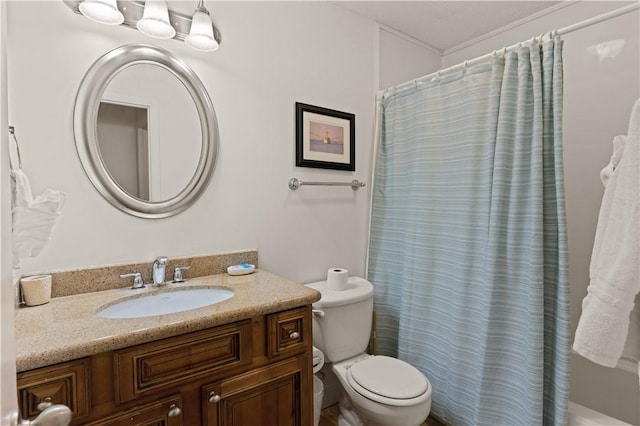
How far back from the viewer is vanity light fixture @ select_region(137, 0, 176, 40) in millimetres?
1325

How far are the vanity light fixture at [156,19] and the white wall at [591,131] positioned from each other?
2086mm

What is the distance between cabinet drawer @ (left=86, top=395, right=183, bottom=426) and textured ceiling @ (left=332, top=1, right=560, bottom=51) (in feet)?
7.17

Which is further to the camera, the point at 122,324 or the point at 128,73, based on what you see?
the point at 128,73

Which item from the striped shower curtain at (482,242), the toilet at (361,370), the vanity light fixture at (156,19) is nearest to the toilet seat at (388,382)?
the toilet at (361,370)

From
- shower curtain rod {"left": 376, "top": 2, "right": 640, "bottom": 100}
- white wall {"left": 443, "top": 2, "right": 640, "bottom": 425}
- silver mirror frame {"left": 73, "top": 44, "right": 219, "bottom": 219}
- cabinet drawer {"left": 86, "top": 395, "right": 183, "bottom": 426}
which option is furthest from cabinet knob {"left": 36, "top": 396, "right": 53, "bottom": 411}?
white wall {"left": 443, "top": 2, "right": 640, "bottom": 425}

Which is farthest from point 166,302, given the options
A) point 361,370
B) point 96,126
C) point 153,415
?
point 361,370

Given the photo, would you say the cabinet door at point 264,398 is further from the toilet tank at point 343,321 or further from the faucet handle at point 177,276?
the faucet handle at point 177,276

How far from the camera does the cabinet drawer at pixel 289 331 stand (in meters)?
1.18

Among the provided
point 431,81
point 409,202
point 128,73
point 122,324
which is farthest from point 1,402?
point 431,81

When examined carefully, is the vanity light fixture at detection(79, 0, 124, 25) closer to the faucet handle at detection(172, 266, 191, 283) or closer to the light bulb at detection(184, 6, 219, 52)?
the light bulb at detection(184, 6, 219, 52)

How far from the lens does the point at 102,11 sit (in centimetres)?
126

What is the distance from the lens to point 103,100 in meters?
1.35

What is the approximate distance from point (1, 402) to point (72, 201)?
1150 millimetres

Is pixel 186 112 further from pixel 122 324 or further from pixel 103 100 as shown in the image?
pixel 122 324
